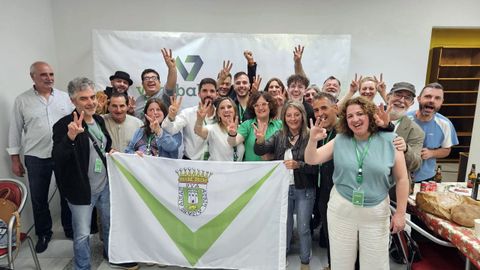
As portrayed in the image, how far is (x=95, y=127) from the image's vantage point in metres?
2.48

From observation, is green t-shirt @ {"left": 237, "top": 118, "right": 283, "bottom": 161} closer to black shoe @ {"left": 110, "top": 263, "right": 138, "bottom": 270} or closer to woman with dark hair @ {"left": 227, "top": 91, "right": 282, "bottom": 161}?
woman with dark hair @ {"left": 227, "top": 91, "right": 282, "bottom": 161}

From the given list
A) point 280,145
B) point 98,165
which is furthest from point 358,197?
point 98,165

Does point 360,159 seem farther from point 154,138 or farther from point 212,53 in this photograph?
point 212,53

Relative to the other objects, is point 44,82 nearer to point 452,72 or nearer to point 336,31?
point 336,31

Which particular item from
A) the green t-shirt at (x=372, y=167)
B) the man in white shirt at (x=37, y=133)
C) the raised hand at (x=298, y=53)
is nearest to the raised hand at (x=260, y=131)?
the green t-shirt at (x=372, y=167)

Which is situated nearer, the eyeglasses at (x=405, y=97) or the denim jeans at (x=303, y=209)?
the denim jeans at (x=303, y=209)

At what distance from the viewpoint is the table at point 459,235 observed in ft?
5.69

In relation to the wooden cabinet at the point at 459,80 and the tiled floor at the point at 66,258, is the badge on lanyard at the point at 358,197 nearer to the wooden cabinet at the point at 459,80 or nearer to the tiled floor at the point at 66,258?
the tiled floor at the point at 66,258

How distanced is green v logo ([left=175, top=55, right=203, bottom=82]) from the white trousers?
2.76 meters

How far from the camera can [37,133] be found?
3.06m

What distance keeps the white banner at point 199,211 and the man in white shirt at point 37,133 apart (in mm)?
1081

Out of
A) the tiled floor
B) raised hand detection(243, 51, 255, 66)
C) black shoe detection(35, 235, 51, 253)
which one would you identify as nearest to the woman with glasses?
the tiled floor

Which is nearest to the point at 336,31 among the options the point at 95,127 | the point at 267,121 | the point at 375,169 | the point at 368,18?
the point at 368,18

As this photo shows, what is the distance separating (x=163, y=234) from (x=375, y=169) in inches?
66.5
